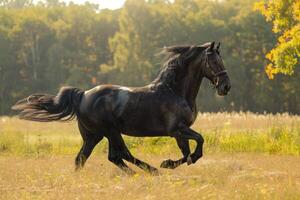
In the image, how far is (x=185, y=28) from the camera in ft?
190

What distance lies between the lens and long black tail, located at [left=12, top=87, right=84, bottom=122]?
37.9 feet

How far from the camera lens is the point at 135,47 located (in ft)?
187

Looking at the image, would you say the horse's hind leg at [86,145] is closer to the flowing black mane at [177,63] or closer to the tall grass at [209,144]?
the flowing black mane at [177,63]

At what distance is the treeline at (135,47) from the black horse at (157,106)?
125ft

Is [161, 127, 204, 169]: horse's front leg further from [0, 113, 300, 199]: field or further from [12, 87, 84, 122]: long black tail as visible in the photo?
[12, 87, 84, 122]: long black tail

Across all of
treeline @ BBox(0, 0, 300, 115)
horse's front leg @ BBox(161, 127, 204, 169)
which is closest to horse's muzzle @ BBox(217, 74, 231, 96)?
horse's front leg @ BBox(161, 127, 204, 169)

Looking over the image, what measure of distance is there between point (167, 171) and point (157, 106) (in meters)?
1.54

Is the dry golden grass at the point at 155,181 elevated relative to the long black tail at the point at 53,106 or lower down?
lower down

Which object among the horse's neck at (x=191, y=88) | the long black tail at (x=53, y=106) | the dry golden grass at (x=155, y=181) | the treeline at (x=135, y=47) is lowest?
the treeline at (x=135, y=47)

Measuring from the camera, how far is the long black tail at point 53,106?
11.6 m

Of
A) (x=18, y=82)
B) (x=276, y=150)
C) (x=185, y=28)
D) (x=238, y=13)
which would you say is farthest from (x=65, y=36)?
(x=276, y=150)

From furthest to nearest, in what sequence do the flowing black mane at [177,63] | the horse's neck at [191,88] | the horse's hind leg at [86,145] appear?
1. the horse's hind leg at [86,145]
2. the flowing black mane at [177,63]
3. the horse's neck at [191,88]

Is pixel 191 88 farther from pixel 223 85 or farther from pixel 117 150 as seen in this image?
pixel 117 150

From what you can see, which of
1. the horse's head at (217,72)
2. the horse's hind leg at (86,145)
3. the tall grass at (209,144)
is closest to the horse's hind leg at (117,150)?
the horse's hind leg at (86,145)
